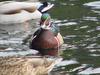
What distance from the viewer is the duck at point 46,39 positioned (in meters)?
15.3

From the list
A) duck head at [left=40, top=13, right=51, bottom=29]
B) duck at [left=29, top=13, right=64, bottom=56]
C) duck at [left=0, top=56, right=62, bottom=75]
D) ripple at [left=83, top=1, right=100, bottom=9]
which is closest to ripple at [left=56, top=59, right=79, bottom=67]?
duck at [left=0, top=56, right=62, bottom=75]

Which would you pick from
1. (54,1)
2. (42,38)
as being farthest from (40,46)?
(54,1)

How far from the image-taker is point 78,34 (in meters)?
16.0

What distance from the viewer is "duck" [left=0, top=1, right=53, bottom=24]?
1936 centimetres

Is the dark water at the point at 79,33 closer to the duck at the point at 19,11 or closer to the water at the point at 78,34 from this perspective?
the water at the point at 78,34

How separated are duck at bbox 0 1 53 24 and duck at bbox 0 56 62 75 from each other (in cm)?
751

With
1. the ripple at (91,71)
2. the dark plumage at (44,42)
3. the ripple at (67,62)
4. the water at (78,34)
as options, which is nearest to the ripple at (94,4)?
the water at (78,34)

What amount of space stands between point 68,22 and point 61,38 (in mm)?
2149

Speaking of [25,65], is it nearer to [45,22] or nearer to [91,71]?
[91,71]

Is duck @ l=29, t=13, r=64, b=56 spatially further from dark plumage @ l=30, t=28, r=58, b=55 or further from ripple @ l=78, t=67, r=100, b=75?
ripple @ l=78, t=67, r=100, b=75

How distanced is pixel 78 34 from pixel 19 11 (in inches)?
166

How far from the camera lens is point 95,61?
13.2 metres

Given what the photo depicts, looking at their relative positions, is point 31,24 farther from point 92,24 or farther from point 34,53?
point 34,53

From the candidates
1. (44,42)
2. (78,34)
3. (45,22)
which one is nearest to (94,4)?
(78,34)
